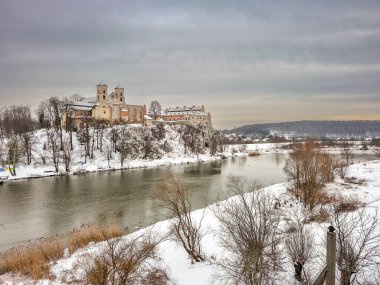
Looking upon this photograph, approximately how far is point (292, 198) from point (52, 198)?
78.0ft

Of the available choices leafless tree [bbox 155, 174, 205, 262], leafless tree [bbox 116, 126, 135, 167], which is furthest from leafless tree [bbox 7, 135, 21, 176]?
leafless tree [bbox 155, 174, 205, 262]

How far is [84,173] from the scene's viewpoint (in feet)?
164

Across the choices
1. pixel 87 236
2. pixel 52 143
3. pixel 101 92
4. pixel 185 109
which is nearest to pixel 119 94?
pixel 101 92

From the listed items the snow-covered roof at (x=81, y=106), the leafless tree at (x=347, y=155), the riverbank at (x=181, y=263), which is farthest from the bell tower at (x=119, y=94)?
the riverbank at (x=181, y=263)

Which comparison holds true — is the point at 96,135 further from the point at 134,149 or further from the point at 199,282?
the point at 199,282

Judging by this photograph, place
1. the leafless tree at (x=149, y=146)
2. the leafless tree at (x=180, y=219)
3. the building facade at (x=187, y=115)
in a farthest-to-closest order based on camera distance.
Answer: the building facade at (x=187, y=115)
the leafless tree at (x=149, y=146)
the leafless tree at (x=180, y=219)

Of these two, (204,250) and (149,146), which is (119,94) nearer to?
(149,146)

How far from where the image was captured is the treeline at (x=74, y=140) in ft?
179

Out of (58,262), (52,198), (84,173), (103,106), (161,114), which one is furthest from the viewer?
(161,114)

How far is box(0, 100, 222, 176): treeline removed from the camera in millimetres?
54625

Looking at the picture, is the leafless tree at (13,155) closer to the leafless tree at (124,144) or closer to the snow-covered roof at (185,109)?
the leafless tree at (124,144)

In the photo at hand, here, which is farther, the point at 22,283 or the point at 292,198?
the point at 292,198

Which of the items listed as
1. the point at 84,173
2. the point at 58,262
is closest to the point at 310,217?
the point at 58,262

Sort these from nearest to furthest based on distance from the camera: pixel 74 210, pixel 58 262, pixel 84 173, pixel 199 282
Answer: pixel 199 282, pixel 58 262, pixel 74 210, pixel 84 173
